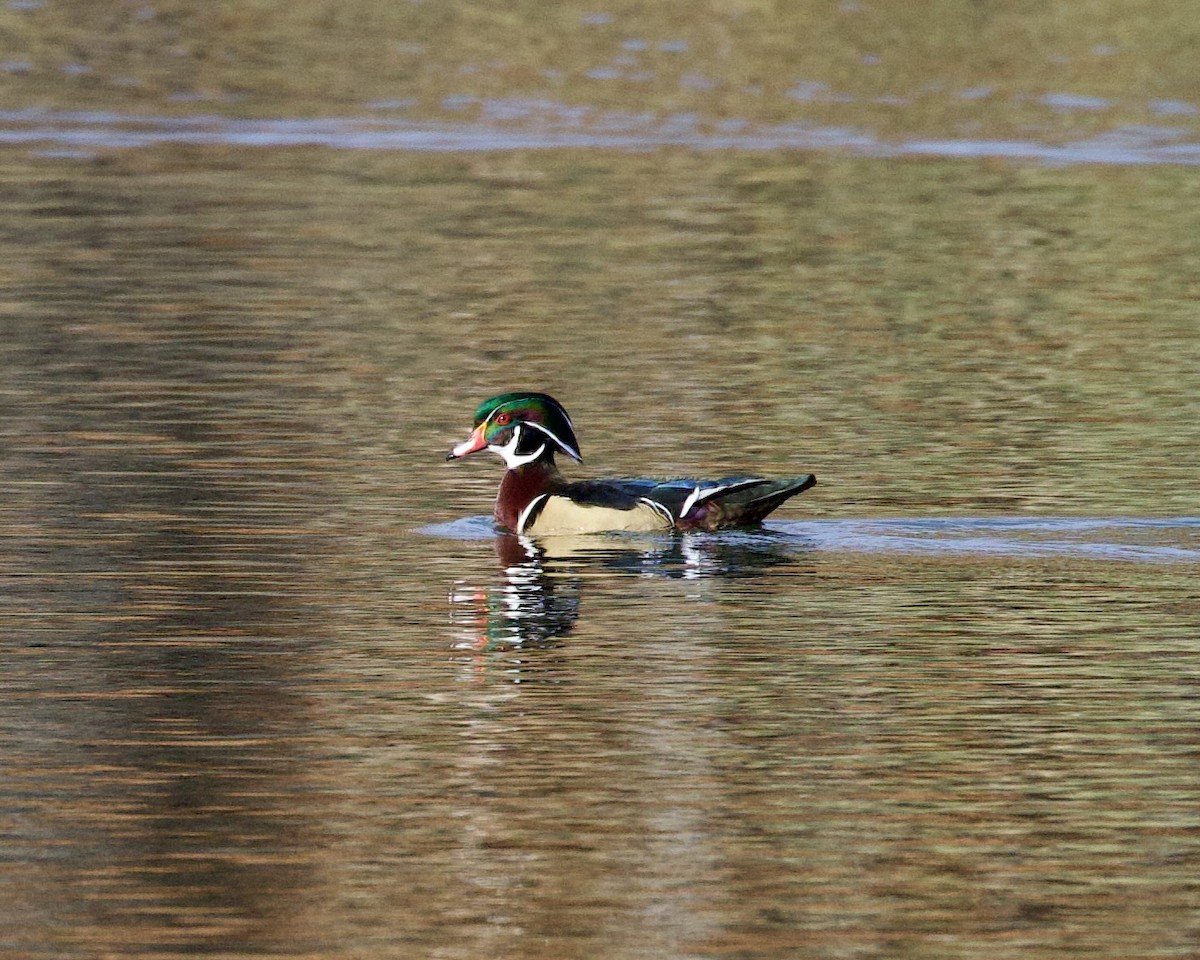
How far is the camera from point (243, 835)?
350 inches

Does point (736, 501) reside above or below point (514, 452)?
below

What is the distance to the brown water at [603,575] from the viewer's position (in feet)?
27.8

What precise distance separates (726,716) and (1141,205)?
65.3 feet

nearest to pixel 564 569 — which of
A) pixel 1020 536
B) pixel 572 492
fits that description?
pixel 572 492

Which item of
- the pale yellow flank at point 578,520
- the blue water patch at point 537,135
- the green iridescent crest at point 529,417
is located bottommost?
the pale yellow flank at point 578,520

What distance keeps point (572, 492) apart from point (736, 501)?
884 millimetres

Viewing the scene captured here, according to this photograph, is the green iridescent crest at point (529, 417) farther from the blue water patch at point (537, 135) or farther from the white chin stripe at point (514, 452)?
the blue water patch at point (537, 135)

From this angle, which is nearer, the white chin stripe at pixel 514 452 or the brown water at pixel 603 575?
the brown water at pixel 603 575

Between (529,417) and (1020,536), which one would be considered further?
(529,417)

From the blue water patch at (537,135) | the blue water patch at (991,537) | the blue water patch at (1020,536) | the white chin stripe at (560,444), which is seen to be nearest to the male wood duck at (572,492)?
the white chin stripe at (560,444)

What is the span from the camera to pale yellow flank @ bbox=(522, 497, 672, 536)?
559 inches

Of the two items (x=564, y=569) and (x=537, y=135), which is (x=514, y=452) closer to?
(x=564, y=569)

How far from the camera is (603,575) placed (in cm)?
1334

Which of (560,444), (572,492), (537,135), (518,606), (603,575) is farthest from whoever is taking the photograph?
(537,135)
